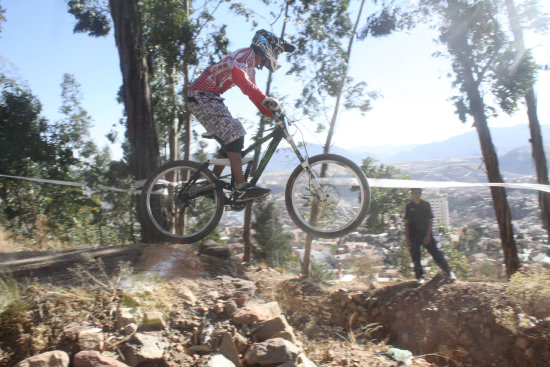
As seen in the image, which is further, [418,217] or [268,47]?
[418,217]

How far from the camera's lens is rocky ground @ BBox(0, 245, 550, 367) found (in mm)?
2977

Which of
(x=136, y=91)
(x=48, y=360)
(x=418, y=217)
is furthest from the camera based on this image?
(x=136, y=91)

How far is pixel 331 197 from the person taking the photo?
4.04m

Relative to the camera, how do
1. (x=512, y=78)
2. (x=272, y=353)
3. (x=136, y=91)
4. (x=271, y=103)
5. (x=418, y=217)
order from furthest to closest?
(x=512, y=78) → (x=136, y=91) → (x=418, y=217) → (x=271, y=103) → (x=272, y=353)

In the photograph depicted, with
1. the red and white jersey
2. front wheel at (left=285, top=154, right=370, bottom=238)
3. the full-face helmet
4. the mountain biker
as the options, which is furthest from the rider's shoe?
the full-face helmet

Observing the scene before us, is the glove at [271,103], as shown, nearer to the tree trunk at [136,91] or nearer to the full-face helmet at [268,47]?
the full-face helmet at [268,47]

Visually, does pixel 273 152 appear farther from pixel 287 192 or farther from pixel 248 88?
pixel 248 88

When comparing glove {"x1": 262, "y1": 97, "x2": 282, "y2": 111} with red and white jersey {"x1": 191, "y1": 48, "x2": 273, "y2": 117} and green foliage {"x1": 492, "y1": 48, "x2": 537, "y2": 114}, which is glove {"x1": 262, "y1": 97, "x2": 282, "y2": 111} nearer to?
red and white jersey {"x1": 191, "y1": 48, "x2": 273, "y2": 117}

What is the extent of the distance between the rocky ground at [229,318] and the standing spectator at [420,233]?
0.33 m

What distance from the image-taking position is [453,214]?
47469 millimetres

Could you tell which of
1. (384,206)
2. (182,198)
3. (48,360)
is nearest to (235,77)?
(182,198)

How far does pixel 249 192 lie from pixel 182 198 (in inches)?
36.2

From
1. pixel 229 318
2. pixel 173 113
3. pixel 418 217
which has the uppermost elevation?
pixel 173 113

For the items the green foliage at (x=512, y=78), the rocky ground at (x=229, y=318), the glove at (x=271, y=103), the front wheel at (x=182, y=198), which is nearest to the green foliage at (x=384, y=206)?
the green foliage at (x=512, y=78)
